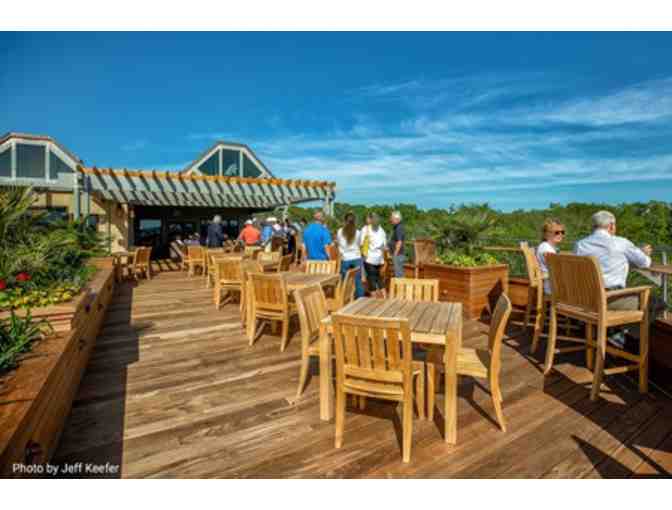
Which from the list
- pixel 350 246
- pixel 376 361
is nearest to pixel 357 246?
pixel 350 246

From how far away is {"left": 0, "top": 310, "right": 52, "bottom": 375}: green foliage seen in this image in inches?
78.6

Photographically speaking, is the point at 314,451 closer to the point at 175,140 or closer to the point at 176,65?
the point at 176,65

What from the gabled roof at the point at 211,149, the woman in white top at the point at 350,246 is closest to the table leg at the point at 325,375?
the woman in white top at the point at 350,246

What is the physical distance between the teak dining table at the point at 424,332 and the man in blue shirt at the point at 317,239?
3170 mm

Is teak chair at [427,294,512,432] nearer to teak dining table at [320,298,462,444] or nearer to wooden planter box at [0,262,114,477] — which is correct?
teak dining table at [320,298,462,444]

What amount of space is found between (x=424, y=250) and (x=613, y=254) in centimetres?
363

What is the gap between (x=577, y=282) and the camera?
3066 mm

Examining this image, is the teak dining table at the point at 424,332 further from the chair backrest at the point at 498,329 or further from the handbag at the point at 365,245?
the handbag at the point at 365,245

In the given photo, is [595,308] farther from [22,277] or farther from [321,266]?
[22,277]

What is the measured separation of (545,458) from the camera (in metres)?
2.03

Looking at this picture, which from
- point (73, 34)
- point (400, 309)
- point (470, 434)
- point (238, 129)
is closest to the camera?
point (470, 434)

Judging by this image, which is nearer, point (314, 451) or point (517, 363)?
point (314, 451)
